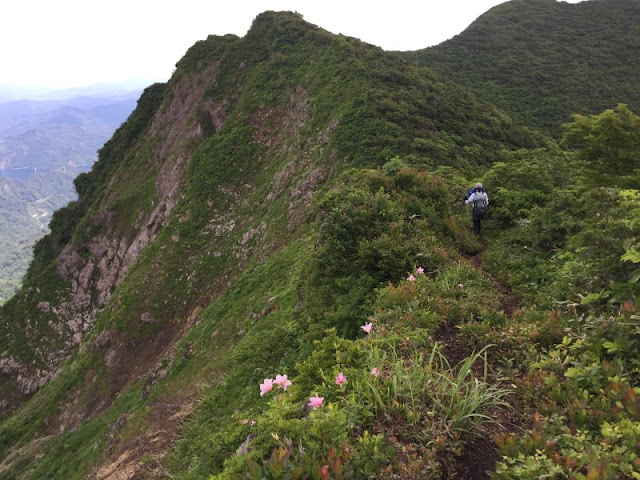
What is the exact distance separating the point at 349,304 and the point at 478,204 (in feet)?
18.1

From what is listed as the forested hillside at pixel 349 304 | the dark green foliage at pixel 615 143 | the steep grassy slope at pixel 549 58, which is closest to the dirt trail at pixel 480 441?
the forested hillside at pixel 349 304

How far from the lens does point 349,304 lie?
825cm

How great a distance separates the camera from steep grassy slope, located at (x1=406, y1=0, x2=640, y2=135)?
1736 inches

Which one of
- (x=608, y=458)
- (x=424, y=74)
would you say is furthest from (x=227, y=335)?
(x=424, y=74)

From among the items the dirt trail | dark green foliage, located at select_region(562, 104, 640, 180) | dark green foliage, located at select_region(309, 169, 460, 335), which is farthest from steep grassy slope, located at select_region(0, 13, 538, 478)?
dark green foliage, located at select_region(562, 104, 640, 180)

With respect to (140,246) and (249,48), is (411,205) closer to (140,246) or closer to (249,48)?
(140,246)

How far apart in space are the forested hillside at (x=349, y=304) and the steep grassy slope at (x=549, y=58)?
20.2 m

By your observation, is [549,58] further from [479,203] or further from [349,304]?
[349,304]

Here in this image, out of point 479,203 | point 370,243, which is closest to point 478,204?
point 479,203

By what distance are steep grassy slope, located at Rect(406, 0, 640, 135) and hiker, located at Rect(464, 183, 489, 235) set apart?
1320 inches

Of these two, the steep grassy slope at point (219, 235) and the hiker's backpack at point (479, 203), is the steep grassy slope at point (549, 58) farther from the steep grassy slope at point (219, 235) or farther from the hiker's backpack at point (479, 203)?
the hiker's backpack at point (479, 203)

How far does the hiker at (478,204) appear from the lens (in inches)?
440

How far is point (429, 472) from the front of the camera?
3674 mm

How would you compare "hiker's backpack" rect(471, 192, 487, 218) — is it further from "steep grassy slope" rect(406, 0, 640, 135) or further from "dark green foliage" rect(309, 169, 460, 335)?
"steep grassy slope" rect(406, 0, 640, 135)
